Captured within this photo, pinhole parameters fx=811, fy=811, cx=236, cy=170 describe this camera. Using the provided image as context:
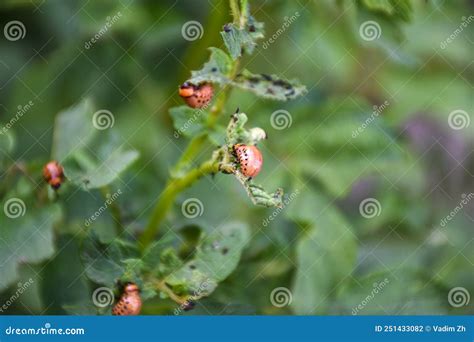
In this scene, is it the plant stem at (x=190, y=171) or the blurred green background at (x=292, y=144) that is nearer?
the plant stem at (x=190, y=171)

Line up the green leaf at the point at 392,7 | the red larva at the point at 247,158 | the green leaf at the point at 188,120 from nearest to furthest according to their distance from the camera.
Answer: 1. the red larva at the point at 247,158
2. the green leaf at the point at 188,120
3. the green leaf at the point at 392,7

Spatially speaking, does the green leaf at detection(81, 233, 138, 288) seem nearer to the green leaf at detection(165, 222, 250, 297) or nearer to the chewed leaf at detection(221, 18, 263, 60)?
the green leaf at detection(165, 222, 250, 297)

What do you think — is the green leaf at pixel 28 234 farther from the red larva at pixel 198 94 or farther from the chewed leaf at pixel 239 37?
the chewed leaf at pixel 239 37

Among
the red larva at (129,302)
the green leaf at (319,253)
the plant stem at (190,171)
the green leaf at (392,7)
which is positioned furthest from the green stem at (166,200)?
the green leaf at (392,7)

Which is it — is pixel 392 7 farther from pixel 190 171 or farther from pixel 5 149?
pixel 5 149

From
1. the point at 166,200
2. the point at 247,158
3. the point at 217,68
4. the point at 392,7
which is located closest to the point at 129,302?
the point at 166,200

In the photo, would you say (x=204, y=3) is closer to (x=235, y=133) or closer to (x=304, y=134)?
(x=304, y=134)

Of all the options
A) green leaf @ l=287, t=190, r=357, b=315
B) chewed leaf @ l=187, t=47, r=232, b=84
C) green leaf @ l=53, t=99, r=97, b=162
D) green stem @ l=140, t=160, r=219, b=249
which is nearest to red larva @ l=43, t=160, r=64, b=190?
green leaf @ l=53, t=99, r=97, b=162
